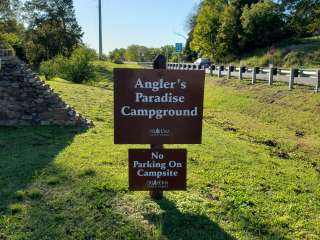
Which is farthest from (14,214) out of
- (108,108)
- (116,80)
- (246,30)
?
(246,30)

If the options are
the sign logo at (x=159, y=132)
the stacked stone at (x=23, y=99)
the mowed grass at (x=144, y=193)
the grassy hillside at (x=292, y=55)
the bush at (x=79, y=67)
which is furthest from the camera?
the grassy hillside at (x=292, y=55)

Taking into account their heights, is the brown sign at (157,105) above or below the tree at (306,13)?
below

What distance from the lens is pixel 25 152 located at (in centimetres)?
802

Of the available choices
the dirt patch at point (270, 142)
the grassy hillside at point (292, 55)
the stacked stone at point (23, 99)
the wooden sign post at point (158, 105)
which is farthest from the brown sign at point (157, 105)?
the grassy hillside at point (292, 55)

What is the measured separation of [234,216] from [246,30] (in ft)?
156

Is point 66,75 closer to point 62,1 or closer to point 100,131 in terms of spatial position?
point 100,131

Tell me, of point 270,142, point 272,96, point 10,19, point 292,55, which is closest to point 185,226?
point 270,142

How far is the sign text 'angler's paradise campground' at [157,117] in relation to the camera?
16.8ft

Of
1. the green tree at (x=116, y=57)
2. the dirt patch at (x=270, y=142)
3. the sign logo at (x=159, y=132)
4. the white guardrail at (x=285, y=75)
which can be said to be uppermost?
the green tree at (x=116, y=57)

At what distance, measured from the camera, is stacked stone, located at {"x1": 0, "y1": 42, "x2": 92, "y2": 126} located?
1035cm

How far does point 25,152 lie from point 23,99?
8.91 ft

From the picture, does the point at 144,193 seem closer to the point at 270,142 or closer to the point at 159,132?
the point at 159,132

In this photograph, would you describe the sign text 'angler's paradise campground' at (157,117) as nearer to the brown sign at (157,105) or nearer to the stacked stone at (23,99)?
the brown sign at (157,105)

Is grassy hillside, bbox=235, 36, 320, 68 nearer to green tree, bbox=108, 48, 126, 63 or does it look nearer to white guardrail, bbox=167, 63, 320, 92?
white guardrail, bbox=167, 63, 320, 92
